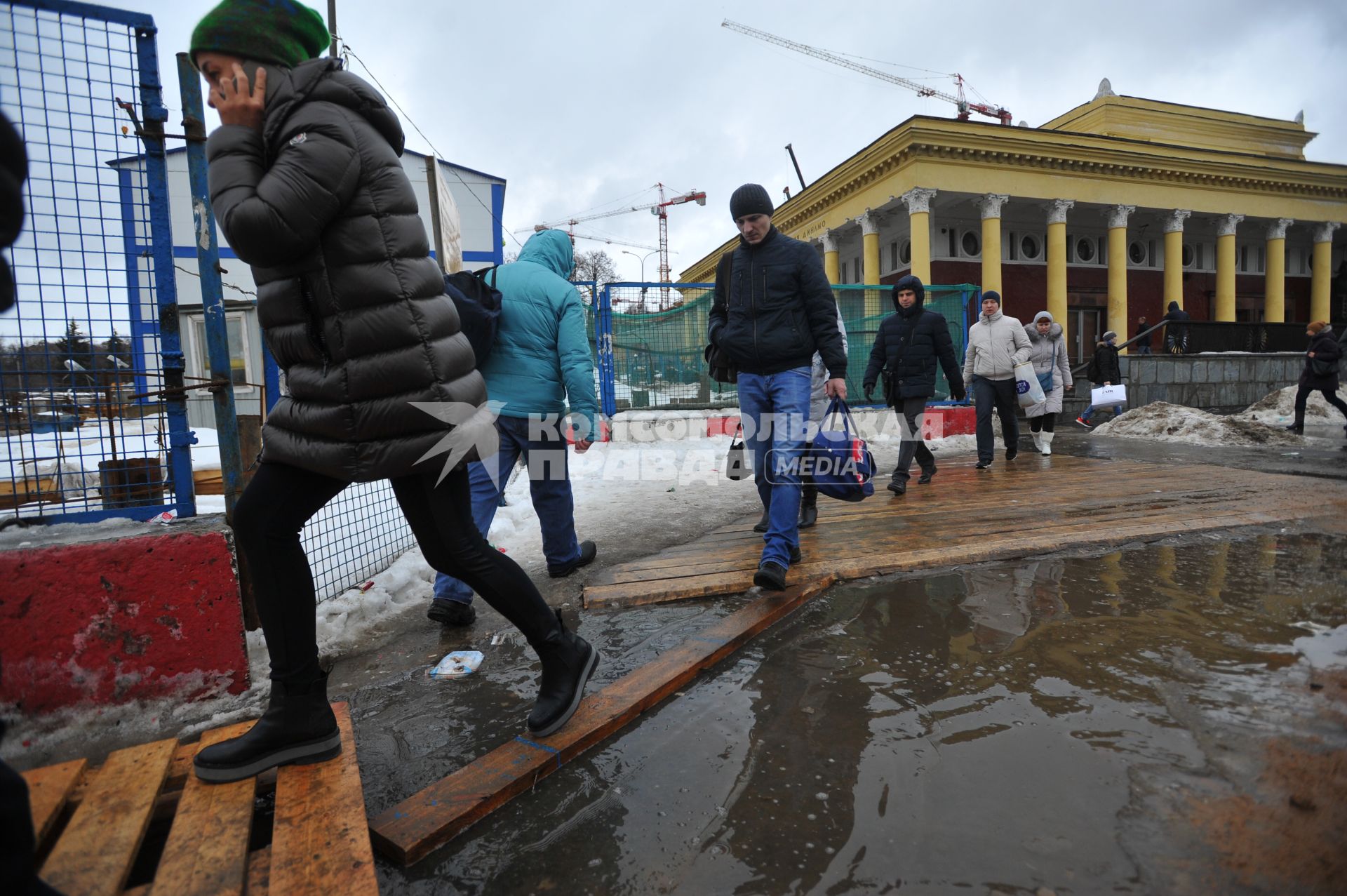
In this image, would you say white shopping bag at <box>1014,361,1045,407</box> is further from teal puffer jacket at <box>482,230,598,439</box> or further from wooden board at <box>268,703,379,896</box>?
wooden board at <box>268,703,379,896</box>

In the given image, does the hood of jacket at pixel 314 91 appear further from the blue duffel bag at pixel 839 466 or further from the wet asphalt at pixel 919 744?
the blue duffel bag at pixel 839 466

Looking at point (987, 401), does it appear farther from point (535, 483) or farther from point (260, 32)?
point (260, 32)

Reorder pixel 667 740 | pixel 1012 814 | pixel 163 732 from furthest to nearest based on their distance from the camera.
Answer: pixel 163 732 → pixel 667 740 → pixel 1012 814

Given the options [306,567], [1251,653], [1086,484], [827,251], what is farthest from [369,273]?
[827,251]

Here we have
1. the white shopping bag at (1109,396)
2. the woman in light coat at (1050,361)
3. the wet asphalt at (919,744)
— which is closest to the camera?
the wet asphalt at (919,744)

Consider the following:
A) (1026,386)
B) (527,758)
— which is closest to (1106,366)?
(1026,386)

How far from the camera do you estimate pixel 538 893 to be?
1512 millimetres

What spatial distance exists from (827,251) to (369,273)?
24.5 metres

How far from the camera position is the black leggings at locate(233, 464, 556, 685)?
1869 millimetres

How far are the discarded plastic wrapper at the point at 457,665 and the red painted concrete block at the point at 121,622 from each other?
695mm

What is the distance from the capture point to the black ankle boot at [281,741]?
179cm

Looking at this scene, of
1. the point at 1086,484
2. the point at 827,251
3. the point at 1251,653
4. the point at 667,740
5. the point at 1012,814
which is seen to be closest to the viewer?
the point at 1012,814

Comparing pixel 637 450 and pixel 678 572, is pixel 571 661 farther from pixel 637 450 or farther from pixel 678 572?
pixel 637 450

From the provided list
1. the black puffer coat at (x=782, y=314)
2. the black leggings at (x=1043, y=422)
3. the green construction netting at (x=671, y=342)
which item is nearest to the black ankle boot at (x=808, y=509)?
the black puffer coat at (x=782, y=314)
